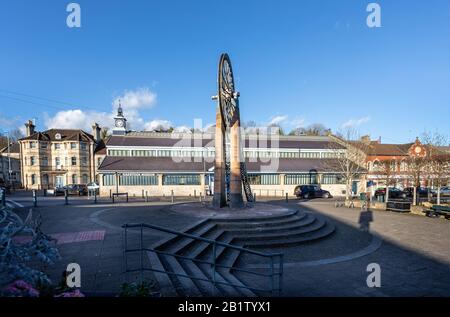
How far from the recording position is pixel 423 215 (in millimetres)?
15836

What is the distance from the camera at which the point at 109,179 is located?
29297 millimetres

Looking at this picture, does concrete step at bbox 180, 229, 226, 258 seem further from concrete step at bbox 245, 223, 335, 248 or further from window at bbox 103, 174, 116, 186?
window at bbox 103, 174, 116, 186

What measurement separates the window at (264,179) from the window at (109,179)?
17.8 metres

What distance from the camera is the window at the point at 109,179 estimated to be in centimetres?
2917

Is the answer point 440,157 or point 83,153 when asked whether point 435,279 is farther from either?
point 83,153

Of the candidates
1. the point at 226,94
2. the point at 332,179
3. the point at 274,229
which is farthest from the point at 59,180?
the point at 332,179

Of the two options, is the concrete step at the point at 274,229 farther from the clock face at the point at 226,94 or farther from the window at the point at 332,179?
the window at the point at 332,179

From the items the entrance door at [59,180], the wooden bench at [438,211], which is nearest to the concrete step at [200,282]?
the wooden bench at [438,211]

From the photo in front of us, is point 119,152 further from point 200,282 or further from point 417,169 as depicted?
point 417,169

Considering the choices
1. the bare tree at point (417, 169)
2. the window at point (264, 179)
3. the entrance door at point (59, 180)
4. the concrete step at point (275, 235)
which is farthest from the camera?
the entrance door at point (59, 180)

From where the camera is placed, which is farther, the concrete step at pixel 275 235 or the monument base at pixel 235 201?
the monument base at pixel 235 201

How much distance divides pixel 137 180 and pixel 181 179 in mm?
5632

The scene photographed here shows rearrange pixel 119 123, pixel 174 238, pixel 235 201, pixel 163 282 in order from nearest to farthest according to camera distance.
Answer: pixel 163 282 → pixel 174 238 → pixel 235 201 → pixel 119 123
